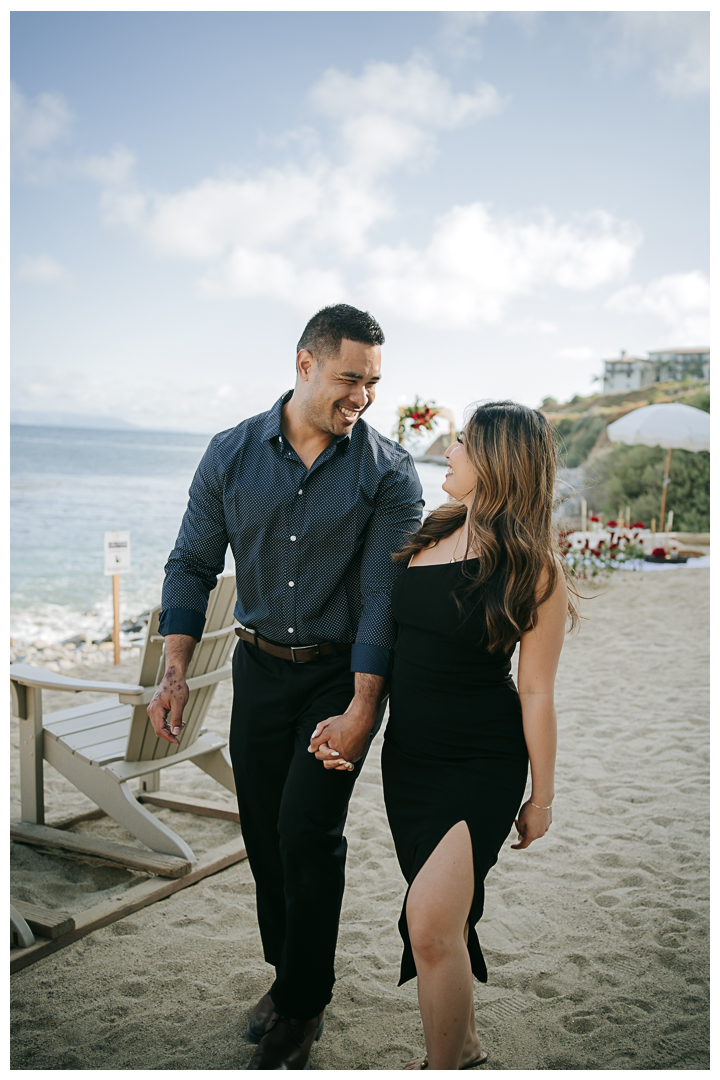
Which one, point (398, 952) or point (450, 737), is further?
point (398, 952)

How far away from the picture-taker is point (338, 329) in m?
2.23

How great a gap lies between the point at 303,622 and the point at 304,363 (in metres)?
0.78

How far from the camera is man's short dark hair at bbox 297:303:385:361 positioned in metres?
2.22

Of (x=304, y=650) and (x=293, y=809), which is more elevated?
(x=304, y=650)

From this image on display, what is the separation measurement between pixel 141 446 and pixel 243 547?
5738 centimetres


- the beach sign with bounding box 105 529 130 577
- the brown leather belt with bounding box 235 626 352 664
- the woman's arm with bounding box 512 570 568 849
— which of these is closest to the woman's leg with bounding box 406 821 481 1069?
the woman's arm with bounding box 512 570 568 849

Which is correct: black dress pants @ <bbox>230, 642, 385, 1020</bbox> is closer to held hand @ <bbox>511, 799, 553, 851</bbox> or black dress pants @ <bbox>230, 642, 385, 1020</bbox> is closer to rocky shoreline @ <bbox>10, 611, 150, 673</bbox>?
held hand @ <bbox>511, 799, 553, 851</bbox>

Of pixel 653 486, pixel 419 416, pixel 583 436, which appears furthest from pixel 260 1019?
pixel 583 436

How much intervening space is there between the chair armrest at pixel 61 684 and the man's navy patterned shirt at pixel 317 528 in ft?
3.34

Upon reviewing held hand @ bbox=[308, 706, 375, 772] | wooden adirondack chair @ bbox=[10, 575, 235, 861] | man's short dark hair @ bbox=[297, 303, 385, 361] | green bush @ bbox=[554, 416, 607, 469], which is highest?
green bush @ bbox=[554, 416, 607, 469]

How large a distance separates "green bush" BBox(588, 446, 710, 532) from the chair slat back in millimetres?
16733

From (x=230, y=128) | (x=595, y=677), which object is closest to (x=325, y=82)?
(x=230, y=128)

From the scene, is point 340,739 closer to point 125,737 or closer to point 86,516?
point 125,737
